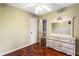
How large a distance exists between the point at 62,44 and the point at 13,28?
41.5 inches

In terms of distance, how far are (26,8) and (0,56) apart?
1084 millimetres

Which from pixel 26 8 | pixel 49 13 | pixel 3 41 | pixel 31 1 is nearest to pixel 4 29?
pixel 3 41

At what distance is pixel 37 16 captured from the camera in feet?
6.68

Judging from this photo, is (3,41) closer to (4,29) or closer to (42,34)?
(4,29)

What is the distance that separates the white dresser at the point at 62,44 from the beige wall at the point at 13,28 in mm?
475

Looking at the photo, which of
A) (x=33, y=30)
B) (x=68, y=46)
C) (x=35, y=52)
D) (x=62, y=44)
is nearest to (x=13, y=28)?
(x=33, y=30)

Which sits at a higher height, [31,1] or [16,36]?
[31,1]

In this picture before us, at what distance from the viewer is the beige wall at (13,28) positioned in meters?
1.88

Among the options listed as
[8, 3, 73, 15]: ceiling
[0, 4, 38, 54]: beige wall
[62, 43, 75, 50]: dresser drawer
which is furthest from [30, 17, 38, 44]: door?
[62, 43, 75, 50]: dresser drawer

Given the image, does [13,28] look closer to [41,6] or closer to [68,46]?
[41,6]

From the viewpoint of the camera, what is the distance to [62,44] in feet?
6.47

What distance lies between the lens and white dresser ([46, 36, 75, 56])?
189 centimetres

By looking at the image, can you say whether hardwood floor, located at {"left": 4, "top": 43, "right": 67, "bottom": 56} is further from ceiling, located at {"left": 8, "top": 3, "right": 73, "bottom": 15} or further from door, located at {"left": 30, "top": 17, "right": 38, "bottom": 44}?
ceiling, located at {"left": 8, "top": 3, "right": 73, "bottom": 15}

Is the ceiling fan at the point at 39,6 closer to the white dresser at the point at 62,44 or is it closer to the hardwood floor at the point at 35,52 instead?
the white dresser at the point at 62,44
